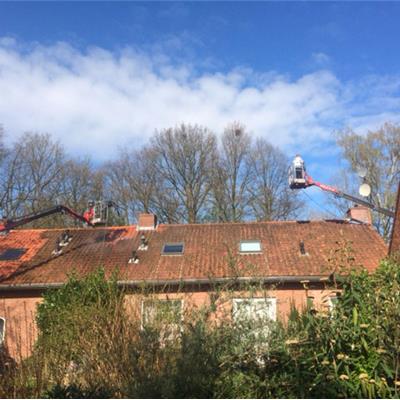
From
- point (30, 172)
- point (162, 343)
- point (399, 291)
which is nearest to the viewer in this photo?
point (399, 291)

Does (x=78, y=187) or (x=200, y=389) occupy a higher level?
(x=78, y=187)

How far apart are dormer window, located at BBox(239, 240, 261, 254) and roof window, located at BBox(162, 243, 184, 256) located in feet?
8.26

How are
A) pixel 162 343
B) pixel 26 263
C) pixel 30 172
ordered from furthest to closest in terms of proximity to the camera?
pixel 30 172
pixel 26 263
pixel 162 343

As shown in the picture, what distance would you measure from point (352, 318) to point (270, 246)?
12.1 meters

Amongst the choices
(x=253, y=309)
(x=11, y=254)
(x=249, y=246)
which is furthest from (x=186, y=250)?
(x=253, y=309)

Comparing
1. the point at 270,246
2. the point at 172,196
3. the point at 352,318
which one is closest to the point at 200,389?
the point at 352,318

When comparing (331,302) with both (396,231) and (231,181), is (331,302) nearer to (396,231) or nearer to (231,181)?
(396,231)

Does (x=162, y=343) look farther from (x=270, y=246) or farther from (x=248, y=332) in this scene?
(x=270, y=246)

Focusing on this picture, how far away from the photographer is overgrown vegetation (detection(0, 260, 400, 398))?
445cm

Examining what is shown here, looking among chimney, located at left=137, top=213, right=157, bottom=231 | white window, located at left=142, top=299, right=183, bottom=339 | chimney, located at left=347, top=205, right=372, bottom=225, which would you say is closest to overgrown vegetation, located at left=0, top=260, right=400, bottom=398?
white window, located at left=142, top=299, right=183, bottom=339

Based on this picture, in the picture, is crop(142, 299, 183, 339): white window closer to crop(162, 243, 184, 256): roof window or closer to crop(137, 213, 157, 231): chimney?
crop(162, 243, 184, 256): roof window

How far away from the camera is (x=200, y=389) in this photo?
15.6 ft

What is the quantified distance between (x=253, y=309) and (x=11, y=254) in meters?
15.1

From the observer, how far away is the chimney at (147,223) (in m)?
19.4
